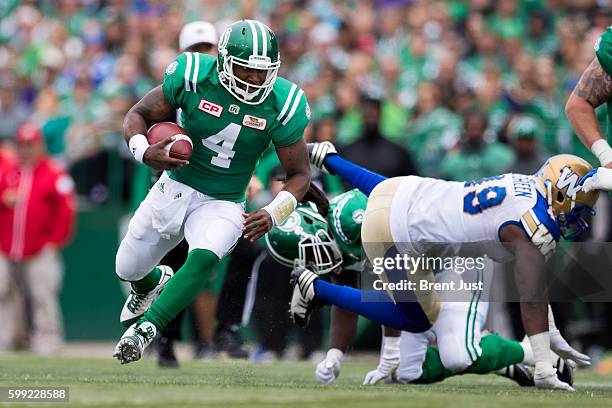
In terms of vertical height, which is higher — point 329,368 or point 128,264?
point 128,264

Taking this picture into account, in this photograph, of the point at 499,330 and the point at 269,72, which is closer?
the point at 269,72

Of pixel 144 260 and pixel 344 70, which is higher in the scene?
pixel 344 70

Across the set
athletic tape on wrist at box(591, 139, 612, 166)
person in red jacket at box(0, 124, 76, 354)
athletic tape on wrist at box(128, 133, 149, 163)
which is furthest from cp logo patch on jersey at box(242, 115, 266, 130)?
person in red jacket at box(0, 124, 76, 354)

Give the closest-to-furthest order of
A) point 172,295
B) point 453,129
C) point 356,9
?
point 172,295 < point 453,129 < point 356,9

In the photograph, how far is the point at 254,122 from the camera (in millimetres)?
7277

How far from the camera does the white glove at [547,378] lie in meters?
6.70

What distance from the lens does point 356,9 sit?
1538 cm

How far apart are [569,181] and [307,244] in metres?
1.96

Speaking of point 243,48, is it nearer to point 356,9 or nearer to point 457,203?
point 457,203

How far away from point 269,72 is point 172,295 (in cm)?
140

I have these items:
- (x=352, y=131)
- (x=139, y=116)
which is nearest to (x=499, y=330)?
(x=352, y=131)

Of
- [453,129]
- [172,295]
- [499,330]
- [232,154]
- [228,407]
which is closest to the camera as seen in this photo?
[228,407]

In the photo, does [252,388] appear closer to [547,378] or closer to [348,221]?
[547,378]

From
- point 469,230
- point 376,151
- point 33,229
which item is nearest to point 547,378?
point 469,230
